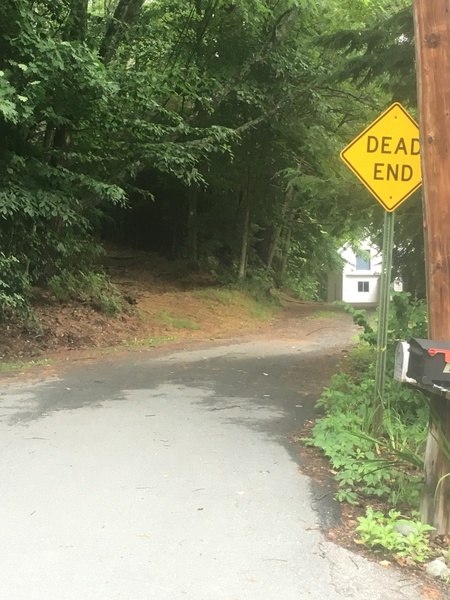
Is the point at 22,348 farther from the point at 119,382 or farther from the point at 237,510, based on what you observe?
the point at 237,510

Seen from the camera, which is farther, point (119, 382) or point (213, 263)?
point (213, 263)

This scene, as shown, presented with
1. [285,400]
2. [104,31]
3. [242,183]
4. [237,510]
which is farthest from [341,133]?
[237,510]

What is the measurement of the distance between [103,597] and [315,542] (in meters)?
1.46

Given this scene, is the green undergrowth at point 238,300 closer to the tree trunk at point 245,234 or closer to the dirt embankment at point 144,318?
the dirt embankment at point 144,318

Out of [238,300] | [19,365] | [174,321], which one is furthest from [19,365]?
[238,300]

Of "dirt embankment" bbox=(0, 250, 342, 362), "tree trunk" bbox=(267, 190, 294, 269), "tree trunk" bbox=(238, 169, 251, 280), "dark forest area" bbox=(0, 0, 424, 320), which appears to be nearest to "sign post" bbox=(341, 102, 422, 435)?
"dark forest area" bbox=(0, 0, 424, 320)

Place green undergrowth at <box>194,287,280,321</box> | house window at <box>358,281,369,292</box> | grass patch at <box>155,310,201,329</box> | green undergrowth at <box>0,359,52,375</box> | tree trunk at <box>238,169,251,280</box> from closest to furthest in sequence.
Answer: green undergrowth at <box>0,359,52,375</box>, grass patch at <box>155,310,201,329</box>, green undergrowth at <box>194,287,280,321</box>, tree trunk at <box>238,169,251,280</box>, house window at <box>358,281,369,292</box>

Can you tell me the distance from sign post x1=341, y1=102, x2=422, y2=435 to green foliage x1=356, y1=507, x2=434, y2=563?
195cm

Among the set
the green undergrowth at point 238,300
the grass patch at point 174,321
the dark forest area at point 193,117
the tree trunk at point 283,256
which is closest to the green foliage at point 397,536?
the dark forest area at point 193,117

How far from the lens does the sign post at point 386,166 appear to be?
6.02 meters

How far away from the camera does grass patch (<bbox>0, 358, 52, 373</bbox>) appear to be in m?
9.70

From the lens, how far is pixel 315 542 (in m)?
4.02

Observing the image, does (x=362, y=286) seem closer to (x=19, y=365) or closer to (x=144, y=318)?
(x=144, y=318)

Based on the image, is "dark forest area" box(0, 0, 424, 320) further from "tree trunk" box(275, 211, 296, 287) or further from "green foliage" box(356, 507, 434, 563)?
"green foliage" box(356, 507, 434, 563)
